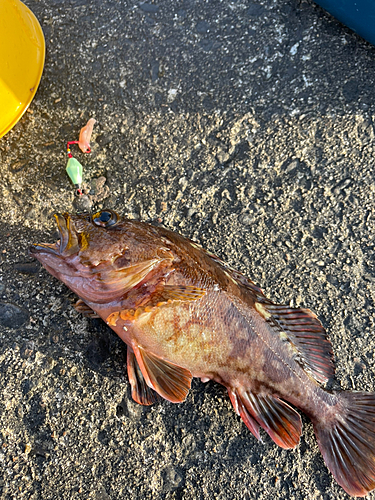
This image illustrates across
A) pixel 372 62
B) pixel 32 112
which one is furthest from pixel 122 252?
pixel 372 62

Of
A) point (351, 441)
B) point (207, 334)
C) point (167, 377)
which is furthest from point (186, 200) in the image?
point (351, 441)

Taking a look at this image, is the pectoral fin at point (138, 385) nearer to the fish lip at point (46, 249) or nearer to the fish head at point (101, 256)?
the fish head at point (101, 256)

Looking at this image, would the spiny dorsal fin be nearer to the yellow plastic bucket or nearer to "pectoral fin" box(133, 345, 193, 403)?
"pectoral fin" box(133, 345, 193, 403)

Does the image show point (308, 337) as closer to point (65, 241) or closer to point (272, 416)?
point (272, 416)

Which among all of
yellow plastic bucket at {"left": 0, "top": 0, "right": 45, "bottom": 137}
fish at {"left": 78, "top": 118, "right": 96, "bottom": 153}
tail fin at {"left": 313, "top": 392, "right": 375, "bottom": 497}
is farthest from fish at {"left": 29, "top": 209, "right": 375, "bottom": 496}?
yellow plastic bucket at {"left": 0, "top": 0, "right": 45, "bottom": 137}

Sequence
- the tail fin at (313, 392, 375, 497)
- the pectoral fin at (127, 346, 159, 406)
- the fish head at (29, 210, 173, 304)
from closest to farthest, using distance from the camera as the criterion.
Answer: the fish head at (29, 210, 173, 304) < the tail fin at (313, 392, 375, 497) < the pectoral fin at (127, 346, 159, 406)

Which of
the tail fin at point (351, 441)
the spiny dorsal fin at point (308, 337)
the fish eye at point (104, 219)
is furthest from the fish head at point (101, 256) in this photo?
the tail fin at point (351, 441)
